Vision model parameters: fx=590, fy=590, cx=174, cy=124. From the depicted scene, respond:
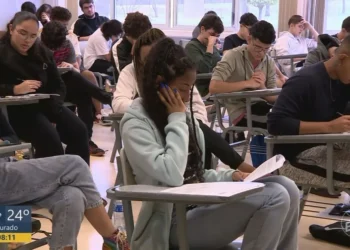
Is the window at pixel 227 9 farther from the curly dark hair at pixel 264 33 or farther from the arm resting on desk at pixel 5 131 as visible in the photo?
the arm resting on desk at pixel 5 131

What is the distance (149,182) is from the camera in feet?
5.74

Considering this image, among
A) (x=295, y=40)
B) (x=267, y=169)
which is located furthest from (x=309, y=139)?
(x=295, y=40)

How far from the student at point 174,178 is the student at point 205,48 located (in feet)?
8.96

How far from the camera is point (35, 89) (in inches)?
129

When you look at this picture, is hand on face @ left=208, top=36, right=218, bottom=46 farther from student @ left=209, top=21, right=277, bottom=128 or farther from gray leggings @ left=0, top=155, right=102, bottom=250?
gray leggings @ left=0, top=155, right=102, bottom=250

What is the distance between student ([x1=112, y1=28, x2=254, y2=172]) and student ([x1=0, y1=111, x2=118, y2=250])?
16.2 inches

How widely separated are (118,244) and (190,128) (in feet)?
1.90

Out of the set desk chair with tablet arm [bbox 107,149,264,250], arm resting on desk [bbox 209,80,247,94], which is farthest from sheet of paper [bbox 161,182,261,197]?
arm resting on desk [bbox 209,80,247,94]

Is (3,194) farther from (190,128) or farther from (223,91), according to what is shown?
(223,91)

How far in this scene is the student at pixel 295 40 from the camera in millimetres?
6484

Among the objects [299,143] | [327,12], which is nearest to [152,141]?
[299,143]

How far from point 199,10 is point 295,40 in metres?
2.04

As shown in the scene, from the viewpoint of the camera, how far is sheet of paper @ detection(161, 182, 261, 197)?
1.45 meters

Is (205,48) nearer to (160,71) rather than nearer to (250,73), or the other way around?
(250,73)
